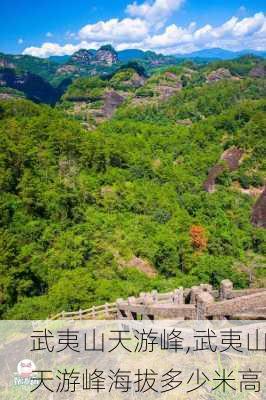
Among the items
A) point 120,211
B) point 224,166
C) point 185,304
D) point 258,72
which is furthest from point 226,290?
point 258,72

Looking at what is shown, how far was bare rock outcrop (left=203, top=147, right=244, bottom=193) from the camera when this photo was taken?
57.5 meters

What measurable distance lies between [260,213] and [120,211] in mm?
18463

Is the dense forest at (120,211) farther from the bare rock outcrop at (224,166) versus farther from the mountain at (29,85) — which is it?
the mountain at (29,85)

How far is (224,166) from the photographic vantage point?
58.3m

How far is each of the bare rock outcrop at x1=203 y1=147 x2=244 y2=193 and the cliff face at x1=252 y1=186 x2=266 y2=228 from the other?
7.19 meters

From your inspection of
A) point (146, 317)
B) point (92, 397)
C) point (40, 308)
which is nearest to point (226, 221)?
point (40, 308)

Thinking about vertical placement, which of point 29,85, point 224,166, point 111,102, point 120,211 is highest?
point 29,85

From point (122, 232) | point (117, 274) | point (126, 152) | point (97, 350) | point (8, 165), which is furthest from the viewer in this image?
point (126, 152)

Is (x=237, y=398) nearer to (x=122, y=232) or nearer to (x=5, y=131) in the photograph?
(x=122, y=232)

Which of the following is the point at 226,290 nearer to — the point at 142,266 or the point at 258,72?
the point at 142,266

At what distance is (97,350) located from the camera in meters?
10.4

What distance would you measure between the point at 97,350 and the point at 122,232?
86.0ft

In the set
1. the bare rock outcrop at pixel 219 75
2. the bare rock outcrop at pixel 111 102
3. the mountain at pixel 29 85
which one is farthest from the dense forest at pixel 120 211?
the mountain at pixel 29 85

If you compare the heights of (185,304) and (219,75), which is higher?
(219,75)
